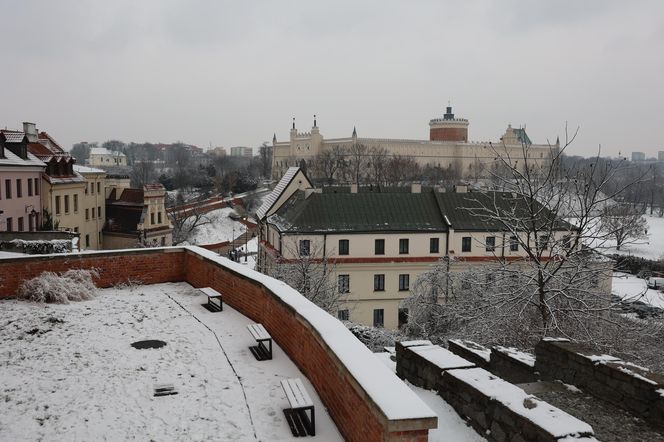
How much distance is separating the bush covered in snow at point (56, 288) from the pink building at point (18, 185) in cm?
1933

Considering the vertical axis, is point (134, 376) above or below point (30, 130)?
below

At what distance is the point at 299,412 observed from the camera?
622 cm

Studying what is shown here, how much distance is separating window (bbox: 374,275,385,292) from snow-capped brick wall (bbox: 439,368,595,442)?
25797mm

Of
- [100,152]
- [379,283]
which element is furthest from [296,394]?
[100,152]

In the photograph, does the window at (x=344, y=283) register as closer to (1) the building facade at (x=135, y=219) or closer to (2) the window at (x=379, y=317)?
(2) the window at (x=379, y=317)

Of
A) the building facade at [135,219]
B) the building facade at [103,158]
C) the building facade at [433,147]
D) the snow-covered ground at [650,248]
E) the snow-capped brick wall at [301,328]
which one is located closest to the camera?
the snow-capped brick wall at [301,328]

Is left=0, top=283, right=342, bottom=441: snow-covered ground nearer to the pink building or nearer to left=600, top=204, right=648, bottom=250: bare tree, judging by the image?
left=600, top=204, right=648, bottom=250: bare tree

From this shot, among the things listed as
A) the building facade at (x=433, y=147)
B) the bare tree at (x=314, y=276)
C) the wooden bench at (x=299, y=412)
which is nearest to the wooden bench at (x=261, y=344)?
the wooden bench at (x=299, y=412)

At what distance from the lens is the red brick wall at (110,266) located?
1148 centimetres

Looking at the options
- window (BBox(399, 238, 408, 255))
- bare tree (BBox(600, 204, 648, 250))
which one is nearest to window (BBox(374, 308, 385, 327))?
window (BBox(399, 238, 408, 255))

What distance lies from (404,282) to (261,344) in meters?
25.3

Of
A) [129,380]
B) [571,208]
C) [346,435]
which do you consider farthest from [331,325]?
[571,208]

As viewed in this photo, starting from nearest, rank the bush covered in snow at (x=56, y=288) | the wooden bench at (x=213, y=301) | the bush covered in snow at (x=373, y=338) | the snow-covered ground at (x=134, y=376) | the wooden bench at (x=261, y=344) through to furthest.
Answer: the snow-covered ground at (x=134, y=376)
the wooden bench at (x=261, y=344)
the wooden bench at (x=213, y=301)
the bush covered in snow at (x=56, y=288)
the bush covered in snow at (x=373, y=338)

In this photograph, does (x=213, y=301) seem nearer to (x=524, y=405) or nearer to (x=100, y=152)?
(x=524, y=405)
